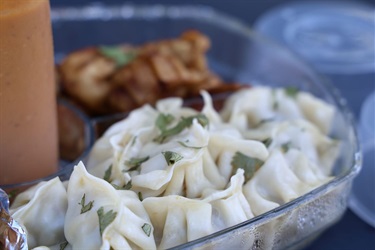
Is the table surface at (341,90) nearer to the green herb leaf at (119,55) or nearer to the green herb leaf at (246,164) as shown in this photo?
the green herb leaf at (246,164)

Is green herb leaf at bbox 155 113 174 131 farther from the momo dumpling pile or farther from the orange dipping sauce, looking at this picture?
the orange dipping sauce

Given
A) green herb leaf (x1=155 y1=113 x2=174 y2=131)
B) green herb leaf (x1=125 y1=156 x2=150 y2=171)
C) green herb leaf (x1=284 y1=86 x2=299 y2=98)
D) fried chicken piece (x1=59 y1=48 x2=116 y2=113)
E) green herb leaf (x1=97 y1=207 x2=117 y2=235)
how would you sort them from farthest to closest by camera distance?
1. fried chicken piece (x1=59 y1=48 x2=116 y2=113)
2. green herb leaf (x1=284 y1=86 x2=299 y2=98)
3. green herb leaf (x1=155 y1=113 x2=174 y2=131)
4. green herb leaf (x1=125 y1=156 x2=150 y2=171)
5. green herb leaf (x1=97 y1=207 x2=117 y2=235)

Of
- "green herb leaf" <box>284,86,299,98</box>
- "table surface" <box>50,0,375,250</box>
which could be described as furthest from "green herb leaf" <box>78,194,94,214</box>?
"green herb leaf" <box>284,86,299,98</box>

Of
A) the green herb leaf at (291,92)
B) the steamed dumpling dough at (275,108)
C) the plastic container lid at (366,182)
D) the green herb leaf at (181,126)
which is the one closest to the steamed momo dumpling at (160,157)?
the green herb leaf at (181,126)

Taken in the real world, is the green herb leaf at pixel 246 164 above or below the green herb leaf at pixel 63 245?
above

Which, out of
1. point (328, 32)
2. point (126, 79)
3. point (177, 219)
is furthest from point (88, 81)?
point (328, 32)

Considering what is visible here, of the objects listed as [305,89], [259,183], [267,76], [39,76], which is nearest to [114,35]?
[267,76]
